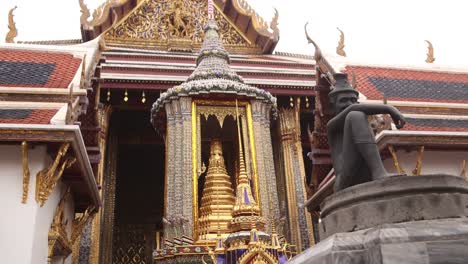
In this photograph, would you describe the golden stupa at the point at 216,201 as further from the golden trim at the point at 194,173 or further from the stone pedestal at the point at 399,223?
the stone pedestal at the point at 399,223

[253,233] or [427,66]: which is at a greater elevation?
[427,66]

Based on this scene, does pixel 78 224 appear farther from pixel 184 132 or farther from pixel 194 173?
pixel 184 132

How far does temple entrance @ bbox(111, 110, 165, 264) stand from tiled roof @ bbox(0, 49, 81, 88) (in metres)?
3.14

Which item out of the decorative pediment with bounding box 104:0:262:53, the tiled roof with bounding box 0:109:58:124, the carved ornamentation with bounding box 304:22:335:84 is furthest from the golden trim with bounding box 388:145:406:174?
the decorative pediment with bounding box 104:0:262:53

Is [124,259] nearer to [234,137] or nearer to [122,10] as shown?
[234,137]

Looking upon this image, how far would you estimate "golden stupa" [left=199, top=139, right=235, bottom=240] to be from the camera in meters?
4.68

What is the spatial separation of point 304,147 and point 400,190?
668cm

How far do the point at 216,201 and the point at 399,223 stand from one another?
3265mm

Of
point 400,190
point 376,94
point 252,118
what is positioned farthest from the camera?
point 252,118

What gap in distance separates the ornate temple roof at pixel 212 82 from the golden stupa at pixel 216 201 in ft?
2.29

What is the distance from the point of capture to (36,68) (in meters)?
4.59

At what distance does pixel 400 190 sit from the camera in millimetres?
1874

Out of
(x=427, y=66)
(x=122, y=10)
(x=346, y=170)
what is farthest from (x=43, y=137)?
(x=122, y=10)

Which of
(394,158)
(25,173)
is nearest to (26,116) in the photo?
(25,173)
